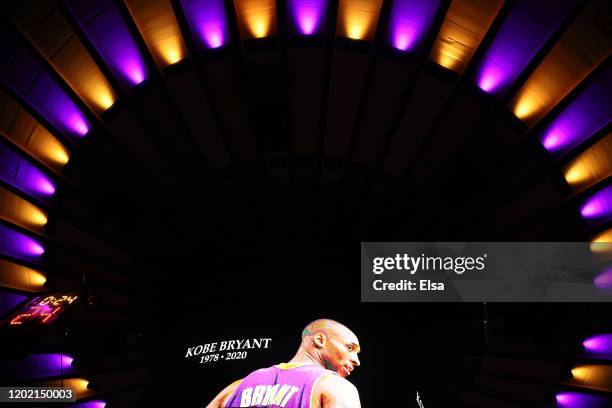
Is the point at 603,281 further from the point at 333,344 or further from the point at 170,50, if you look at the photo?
the point at 170,50

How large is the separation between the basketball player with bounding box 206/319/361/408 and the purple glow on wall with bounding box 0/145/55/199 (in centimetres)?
1095

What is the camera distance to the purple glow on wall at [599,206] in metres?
19.8

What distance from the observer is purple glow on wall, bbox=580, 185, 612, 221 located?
65.1ft

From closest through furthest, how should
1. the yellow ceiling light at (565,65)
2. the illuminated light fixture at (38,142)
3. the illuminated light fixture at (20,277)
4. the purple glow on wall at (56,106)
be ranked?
the yellow ceiling light at (565,65) → the purple glow on wall at (56,106) → the illuminated light fixture at (38,142) → the illuminated light fixture at (20,277)

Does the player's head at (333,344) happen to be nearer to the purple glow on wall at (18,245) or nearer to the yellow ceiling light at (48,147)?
the yellow ceiling light at (48,147)

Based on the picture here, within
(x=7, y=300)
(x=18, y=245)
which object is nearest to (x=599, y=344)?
(x=18, y=245)

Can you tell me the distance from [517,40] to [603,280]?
10.7 metres

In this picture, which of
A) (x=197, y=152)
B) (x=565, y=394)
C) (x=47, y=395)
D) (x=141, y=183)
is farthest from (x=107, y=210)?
(x=565, y=394)

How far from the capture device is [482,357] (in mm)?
27047

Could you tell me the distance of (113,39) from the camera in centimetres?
1792

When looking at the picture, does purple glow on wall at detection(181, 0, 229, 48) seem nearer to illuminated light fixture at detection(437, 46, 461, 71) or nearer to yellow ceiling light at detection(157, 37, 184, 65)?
yellow ceiling light at detection(157, 37, 184, 65)

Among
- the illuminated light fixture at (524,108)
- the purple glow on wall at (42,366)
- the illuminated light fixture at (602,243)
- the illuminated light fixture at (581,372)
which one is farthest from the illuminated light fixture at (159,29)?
the illuminated light fixture at (581,372)

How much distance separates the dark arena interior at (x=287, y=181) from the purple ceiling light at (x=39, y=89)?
0.21 ft

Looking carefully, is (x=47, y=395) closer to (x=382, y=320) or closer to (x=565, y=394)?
(x=382, y=320)
